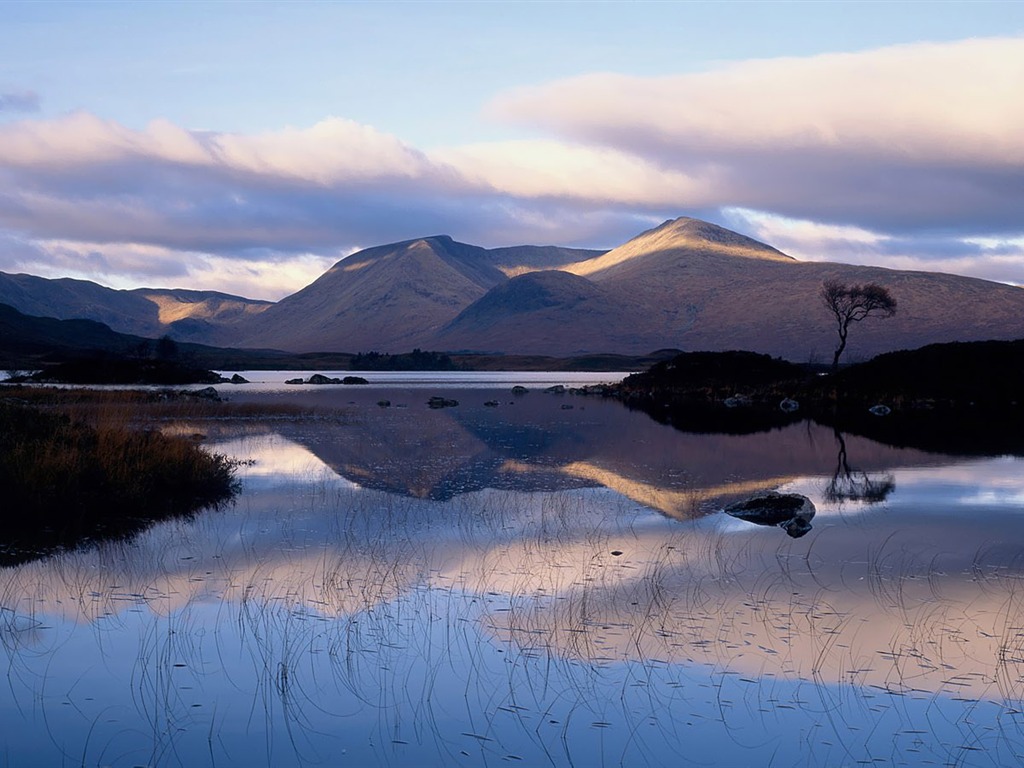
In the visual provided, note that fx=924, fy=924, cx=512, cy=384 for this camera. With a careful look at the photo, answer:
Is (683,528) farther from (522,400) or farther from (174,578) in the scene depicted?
(522,400)

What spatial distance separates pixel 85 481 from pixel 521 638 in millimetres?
14416

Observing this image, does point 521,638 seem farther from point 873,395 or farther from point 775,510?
point 873,395

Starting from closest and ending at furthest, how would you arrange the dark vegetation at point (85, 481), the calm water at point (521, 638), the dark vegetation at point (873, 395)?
the calm water at point (521, 638), the dark vegetation at point (85, 481), the dark vegetation at point (873, 395)

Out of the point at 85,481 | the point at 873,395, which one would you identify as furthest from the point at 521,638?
the point at 873,395

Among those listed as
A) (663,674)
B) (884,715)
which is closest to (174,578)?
(663,674)

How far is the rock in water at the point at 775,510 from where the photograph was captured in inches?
812

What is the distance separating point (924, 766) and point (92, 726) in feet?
26.0

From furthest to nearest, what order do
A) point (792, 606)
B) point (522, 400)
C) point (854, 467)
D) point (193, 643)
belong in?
Answer: point (522, 400), point (854, 467), point (792, 606), point (193, 643)

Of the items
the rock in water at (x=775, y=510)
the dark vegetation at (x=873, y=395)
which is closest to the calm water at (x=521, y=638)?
the rock in water at (x=775, y=510)

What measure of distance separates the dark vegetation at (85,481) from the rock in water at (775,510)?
1268cm

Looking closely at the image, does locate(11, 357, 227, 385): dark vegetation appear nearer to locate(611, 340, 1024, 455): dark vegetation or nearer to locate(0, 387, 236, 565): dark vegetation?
locate(611, 340, 1024, 455): dark vegetation

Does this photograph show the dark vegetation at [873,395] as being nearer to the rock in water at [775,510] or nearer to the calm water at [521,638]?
the rock in water at [775,510]

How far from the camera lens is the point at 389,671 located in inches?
422

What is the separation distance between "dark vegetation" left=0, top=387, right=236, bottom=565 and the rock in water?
1268 centimetres
